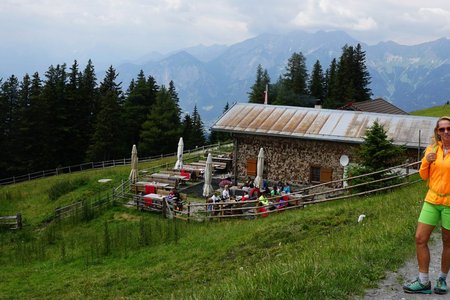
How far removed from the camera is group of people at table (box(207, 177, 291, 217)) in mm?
18203

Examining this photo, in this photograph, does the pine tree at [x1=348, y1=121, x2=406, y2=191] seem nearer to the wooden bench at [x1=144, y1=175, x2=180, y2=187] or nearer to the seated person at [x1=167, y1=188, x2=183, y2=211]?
the seated person at [x1=167, y1=188, x2=183, y2=211]

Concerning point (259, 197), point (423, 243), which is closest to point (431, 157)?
point (423, 243)

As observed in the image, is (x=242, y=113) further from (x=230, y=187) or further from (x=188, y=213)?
(x=188, y=213)

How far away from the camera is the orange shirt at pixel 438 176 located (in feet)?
17.6

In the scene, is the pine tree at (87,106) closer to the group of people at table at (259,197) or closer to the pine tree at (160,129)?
the pine tree at (160,129)

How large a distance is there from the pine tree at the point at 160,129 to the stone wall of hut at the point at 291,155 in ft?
101

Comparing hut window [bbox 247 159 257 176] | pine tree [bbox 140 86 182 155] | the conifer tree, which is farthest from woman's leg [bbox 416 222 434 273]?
the conifer tree

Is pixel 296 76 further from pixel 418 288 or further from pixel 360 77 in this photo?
pixel 418 288

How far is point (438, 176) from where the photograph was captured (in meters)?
5.48

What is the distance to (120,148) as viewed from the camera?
53125 millimetres

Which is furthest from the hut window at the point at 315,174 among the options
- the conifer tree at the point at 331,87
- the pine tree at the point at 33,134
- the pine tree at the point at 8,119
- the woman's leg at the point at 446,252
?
the conifer tree at the point at 331,87

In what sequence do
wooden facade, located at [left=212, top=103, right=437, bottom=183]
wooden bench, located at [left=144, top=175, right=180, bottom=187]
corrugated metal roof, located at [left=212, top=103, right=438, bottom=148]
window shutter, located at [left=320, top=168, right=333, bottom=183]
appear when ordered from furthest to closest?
wooden bench, located at [left=144, top=175, right=180, bottom=187] → window shutter, located at [left=320, top=168, right=333, bottom=183] → wooden facade, located at [left=212, top=103, right=437, bottom=183] → corrugated metal roof, located at [left=212, top=103, right=438, bottom=148]

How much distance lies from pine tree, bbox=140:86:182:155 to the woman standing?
168 ft

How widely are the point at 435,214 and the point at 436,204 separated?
14cm
